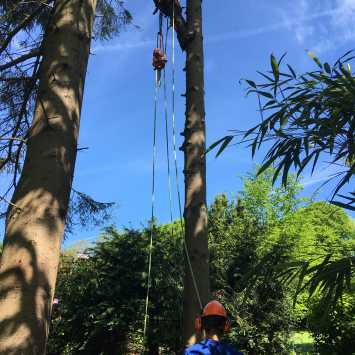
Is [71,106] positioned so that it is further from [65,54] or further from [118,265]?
[118,265]

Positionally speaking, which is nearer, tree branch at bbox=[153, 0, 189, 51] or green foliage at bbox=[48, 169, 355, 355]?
tree branch at bbox=[153, 0, 189, 51]

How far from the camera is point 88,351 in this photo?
349 inches

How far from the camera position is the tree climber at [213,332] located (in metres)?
2.21

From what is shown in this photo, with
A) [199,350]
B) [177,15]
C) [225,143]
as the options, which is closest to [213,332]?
[199,350]

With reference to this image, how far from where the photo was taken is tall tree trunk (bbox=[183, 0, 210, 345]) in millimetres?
3883

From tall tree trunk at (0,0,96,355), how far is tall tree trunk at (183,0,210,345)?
2067 millimetres

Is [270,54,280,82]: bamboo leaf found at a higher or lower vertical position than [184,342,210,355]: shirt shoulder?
higher

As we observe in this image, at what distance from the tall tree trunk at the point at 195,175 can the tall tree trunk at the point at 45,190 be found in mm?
2067

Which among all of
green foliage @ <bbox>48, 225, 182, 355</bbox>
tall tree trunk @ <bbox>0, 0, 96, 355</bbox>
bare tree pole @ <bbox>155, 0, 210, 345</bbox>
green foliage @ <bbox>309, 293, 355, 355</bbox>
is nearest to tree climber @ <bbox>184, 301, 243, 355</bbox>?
tall tree trunk @ <bbox>0, 0, 96, 355</bbox>

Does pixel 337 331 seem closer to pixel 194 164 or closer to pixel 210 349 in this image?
pixel 194 164

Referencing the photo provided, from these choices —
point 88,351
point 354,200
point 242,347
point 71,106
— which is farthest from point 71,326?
point 71,106

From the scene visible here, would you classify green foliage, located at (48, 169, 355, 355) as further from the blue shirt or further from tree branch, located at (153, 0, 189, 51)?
the blue shirt

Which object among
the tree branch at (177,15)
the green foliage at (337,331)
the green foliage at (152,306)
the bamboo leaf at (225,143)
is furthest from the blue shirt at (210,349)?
the green foliage at (337,331)

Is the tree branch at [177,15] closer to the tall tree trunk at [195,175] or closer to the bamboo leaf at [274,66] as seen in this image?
the tall tree trunk at [195,175]
